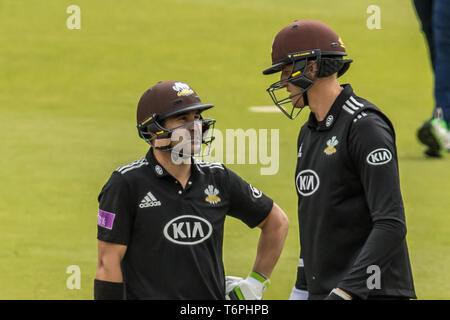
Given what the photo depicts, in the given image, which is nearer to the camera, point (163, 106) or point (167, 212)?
point (167, 212)

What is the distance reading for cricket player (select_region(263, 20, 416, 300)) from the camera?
431 cm

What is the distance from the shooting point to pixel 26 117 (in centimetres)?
1583

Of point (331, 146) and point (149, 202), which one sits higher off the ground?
point (331, 146)

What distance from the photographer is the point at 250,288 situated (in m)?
5.11

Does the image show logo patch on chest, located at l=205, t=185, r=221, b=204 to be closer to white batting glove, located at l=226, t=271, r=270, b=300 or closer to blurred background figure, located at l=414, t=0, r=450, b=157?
white batting glove, located at l=226, t=271, r=270, b=300

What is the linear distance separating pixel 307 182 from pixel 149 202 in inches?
32.8

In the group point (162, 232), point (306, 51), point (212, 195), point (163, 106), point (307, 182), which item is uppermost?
point (306, 51)

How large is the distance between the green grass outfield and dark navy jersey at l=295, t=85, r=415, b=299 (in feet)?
10.1

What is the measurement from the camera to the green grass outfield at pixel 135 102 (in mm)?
8828

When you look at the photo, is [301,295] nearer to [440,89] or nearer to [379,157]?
[379,157]

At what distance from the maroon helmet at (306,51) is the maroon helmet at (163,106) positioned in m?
0.44

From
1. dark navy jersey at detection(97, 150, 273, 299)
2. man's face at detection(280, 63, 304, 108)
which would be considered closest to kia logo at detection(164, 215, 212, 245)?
dark navy jersey at detection(97, 150, 273, 299)

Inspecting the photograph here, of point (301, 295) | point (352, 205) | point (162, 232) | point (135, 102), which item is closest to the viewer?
point (352, 205)

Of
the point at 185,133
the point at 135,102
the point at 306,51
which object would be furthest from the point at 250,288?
the point at 135,102
